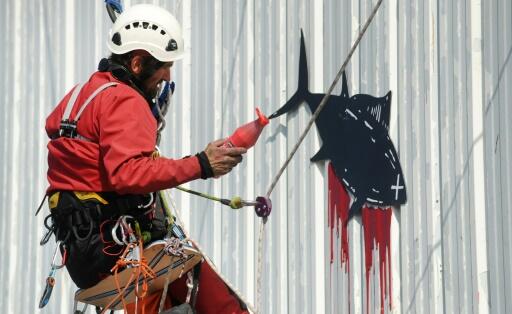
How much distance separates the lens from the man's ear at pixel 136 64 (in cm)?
489

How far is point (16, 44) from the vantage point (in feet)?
23.6

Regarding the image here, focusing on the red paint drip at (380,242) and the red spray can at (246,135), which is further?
the red paint drip at (380,242)

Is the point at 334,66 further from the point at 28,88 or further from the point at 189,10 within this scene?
the point at 28,88

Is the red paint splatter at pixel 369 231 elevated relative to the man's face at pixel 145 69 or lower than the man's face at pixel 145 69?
lower

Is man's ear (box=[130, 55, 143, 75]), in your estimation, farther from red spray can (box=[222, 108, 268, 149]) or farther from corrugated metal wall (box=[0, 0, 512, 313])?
corrugated metal wall (box=[0, 0, 512, 313])

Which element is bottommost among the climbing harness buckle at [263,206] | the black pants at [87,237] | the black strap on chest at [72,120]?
the black pants at [87,237]

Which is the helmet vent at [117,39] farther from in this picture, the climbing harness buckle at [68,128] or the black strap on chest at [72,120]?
the climbing harness buckle at [68,128]

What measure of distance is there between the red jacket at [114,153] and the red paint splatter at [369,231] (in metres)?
1.76

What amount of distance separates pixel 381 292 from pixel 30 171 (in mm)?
2505

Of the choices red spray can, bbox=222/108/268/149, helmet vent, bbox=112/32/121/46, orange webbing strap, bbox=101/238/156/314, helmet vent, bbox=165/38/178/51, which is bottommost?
orange webbing strap, bbox=101/238/156/314

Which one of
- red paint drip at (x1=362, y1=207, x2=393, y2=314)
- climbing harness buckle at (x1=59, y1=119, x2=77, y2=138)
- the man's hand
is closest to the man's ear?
climbing harness buckle at (x1=59, y1=119, x2=77, y2=138)

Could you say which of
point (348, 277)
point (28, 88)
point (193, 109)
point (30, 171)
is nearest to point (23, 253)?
point (30, 171)

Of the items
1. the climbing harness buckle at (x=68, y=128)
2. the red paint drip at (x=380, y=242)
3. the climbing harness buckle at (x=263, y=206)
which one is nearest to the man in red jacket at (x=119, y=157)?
the climbing harness buckle at (x=68, y=128)

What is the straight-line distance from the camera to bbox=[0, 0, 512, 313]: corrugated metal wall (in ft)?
19.0
